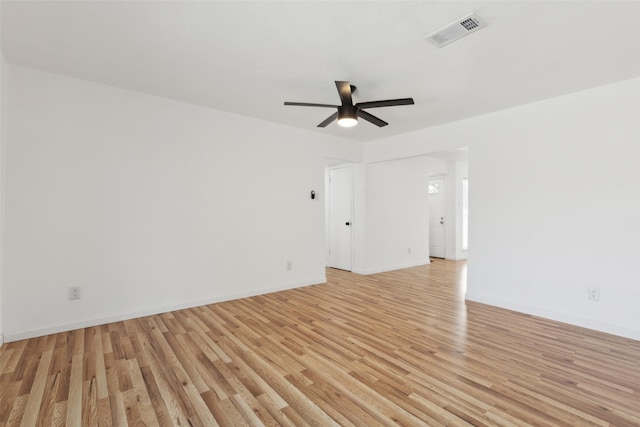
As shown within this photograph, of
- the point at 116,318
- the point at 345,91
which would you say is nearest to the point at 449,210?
the point at 345,91

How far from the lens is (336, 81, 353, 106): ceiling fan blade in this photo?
261 centimetres

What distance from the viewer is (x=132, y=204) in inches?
131

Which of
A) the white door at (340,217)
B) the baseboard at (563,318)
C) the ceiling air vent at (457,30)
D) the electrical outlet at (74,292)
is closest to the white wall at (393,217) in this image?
the white door at (340,217)

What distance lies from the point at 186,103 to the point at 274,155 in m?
1.35

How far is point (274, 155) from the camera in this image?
4.47 metres

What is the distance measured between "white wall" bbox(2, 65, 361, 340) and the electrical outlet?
4 centimetres

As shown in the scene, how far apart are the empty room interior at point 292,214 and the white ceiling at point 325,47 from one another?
2 centimetres

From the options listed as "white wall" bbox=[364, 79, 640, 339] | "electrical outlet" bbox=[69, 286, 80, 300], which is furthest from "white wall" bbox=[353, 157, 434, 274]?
"electrical outlet" bbox=[69, 286, 80, 300]

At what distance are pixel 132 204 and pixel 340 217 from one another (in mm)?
3754

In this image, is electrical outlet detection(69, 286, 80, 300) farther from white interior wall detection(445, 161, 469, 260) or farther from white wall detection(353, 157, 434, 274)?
white interior wall detection(445, 161, 469, 260)

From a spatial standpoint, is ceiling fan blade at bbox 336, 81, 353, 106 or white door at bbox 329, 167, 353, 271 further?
white door at bbox 329, 167, 353, 271

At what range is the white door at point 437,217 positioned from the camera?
7.74 metres

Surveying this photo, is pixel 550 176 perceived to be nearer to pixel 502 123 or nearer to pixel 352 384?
pixel 502 123

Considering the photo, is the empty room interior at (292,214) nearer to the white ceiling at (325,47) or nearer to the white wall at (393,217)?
the white ceiling at (325,47)
